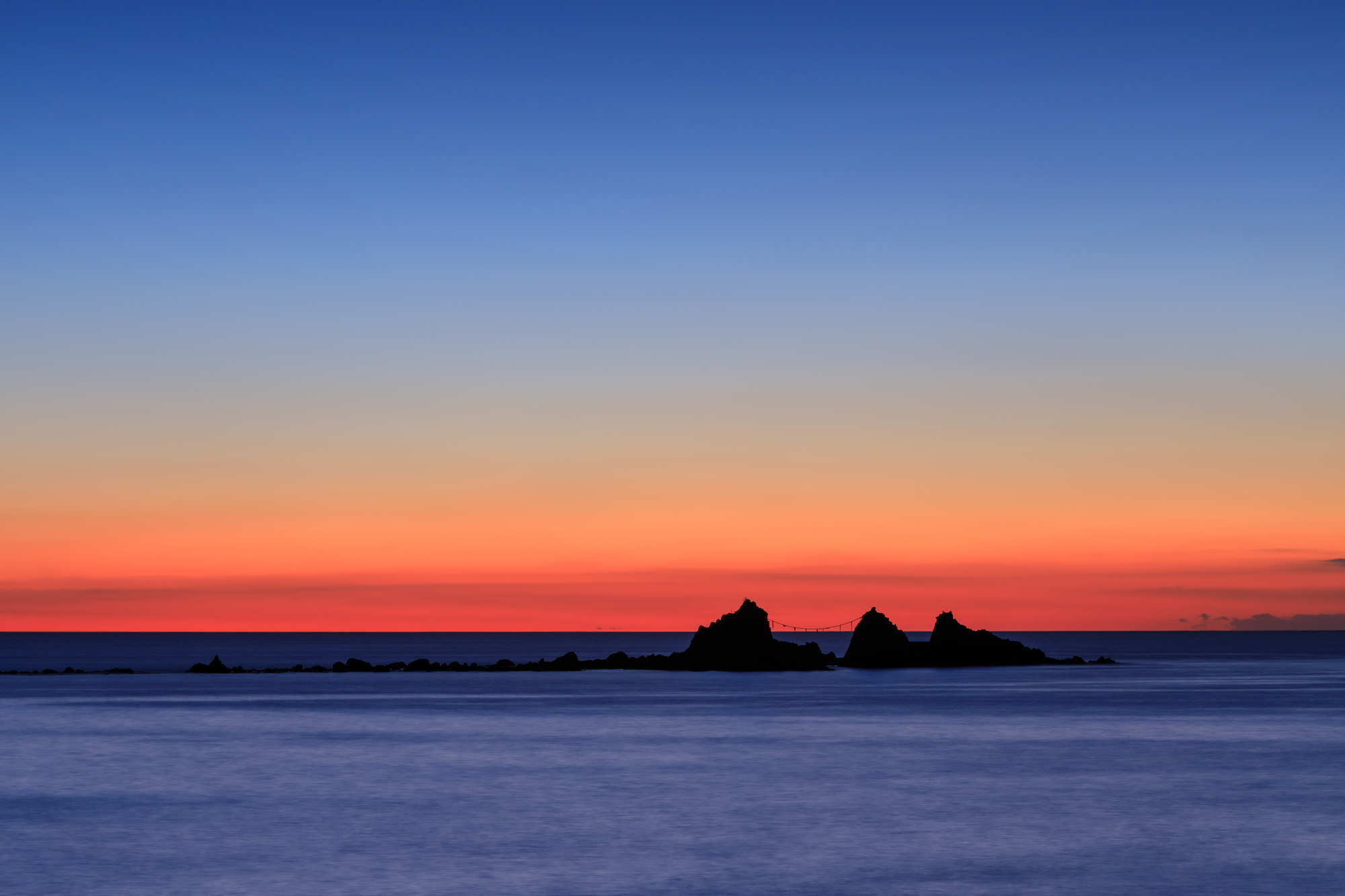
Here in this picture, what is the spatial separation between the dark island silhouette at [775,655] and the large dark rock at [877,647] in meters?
0.07

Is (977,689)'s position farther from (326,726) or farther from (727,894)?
(727,894)

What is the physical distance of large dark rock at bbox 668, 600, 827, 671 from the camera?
123750mm

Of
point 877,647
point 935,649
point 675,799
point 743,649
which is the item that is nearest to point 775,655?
point 743,649

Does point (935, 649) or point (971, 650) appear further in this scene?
point (971, 650)

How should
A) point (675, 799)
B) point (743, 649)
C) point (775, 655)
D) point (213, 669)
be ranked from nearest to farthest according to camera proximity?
point (675, 799), point (743, 649), point (775, 655), point (213, 669)

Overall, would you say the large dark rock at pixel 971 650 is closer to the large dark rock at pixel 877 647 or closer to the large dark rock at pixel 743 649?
the large dark rock at pixel 877 647

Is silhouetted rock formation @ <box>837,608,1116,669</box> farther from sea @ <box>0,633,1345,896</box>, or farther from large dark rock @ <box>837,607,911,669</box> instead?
sea @ <box>0,633,1345,896</box>

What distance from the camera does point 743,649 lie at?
124m

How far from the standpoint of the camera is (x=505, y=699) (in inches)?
3403

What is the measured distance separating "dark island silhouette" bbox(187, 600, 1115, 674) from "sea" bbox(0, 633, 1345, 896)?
4478 centimetres

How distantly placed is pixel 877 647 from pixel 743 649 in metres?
20.4

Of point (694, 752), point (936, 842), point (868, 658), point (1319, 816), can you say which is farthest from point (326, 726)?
point (868, 658)

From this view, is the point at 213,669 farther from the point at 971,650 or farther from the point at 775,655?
the point at 971,650

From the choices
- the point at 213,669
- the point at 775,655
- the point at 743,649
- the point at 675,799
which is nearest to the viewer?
the point at 675,799
